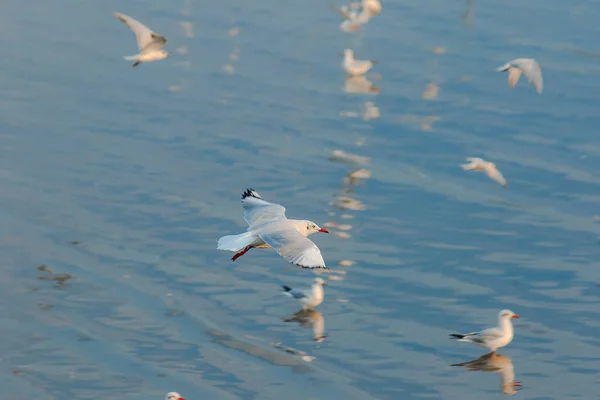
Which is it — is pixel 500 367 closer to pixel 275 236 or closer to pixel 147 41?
pixel 275 236

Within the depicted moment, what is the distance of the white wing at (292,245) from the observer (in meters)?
12.4

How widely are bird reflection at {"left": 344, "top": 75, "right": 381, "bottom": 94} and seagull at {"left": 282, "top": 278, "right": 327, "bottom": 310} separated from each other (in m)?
13.3

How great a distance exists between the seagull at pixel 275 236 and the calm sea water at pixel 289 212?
1.49 m

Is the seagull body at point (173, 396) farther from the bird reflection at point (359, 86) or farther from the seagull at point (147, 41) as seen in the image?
the bird reflection at point (359, 86)

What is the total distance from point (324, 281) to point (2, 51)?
1613cm

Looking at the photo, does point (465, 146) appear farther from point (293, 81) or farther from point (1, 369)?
point (1, 369)

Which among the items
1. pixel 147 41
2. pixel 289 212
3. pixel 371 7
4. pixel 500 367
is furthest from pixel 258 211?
pixel 371 7

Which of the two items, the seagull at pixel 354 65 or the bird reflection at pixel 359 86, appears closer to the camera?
the bird reflection at pixel 359 86

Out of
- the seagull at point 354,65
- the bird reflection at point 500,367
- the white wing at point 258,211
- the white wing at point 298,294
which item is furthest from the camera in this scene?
the seagull at point 354,65

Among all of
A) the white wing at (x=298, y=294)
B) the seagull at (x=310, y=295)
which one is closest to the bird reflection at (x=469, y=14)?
the seagull at (x=310, y=295)

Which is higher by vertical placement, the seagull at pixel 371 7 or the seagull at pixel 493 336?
the seagull at pixel 371 7

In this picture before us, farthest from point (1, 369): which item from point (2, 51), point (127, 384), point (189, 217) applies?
point (2, 51)

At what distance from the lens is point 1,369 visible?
13.2 meters

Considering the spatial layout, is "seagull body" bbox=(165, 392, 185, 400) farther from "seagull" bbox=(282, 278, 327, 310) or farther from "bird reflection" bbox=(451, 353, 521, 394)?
"bird reflection" bbox=(451, 353, 521, 394)
